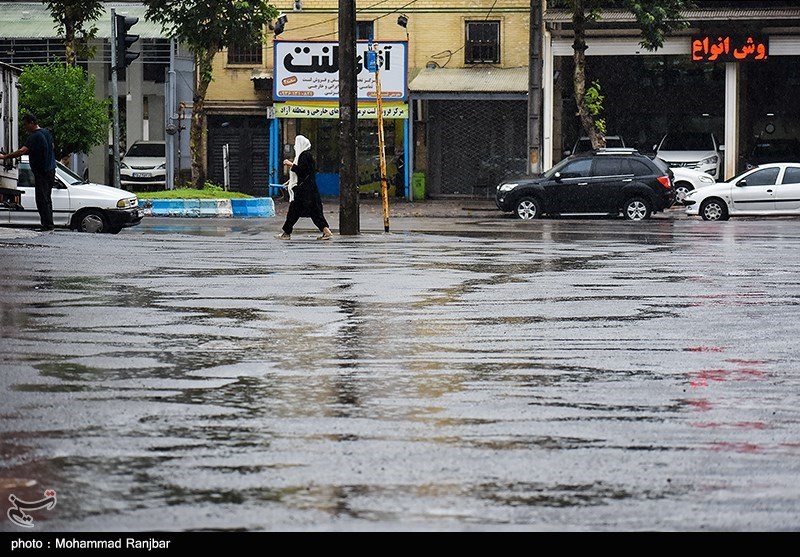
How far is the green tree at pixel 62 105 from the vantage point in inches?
1438

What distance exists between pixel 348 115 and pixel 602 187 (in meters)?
10.1

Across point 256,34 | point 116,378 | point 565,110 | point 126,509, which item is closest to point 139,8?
point 256,34

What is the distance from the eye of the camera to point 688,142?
144ft

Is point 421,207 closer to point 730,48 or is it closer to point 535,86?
point 535,86

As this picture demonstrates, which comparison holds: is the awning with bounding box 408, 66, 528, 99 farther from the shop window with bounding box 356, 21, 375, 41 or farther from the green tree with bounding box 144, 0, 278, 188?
the green tree with bounding box 144, 0, 278, 188

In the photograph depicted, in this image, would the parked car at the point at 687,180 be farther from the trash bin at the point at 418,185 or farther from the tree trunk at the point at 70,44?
the tree trunk at the point at 70,44

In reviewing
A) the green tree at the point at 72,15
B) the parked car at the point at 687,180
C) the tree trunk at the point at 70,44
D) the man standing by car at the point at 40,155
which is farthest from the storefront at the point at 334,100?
the man standing by car at the point at 40,155

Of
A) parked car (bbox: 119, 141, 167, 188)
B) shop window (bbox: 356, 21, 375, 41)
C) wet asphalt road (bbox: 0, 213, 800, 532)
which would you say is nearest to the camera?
wet asphalt road (bbox: 0, 213, 800, 532)

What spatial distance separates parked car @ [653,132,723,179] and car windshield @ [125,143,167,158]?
13.7 m

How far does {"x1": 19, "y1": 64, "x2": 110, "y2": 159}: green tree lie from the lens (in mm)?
36531

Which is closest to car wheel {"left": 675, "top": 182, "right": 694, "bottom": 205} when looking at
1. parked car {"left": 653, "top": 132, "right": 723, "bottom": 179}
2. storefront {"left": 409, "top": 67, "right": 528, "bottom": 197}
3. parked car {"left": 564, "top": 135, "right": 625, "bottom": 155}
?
parked car {"left": 653, "top": 132, "right": 723, "bottom": 179}

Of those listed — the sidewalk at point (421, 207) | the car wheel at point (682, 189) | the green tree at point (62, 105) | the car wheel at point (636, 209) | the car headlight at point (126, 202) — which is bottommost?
the sidewalk at point (421, 207)

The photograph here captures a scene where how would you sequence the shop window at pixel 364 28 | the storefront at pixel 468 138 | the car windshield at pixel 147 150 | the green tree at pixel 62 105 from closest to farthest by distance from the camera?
the green tree at pixel 62 105, the storefront at pixel 468 138, the car windshield at pixel 147 150, the shop window at pixel 364 28

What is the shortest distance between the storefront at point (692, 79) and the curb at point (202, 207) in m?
9.86
